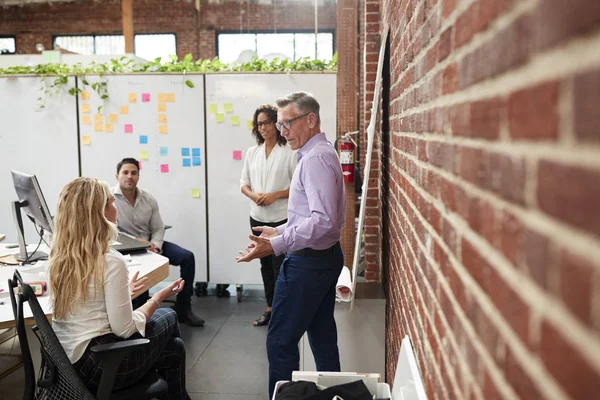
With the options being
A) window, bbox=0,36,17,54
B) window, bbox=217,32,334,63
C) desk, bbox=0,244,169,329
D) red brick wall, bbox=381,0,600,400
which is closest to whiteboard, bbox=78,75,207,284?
desk, bbox=0,244,169,329

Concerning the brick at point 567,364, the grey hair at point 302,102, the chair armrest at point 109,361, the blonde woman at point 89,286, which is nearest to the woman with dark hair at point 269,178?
the grey hair at point 302,102

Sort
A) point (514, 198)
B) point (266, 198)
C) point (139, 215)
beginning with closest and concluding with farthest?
point (514, 198), point (266, 198), point (139, 215)

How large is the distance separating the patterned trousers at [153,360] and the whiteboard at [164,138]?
8.01 ft

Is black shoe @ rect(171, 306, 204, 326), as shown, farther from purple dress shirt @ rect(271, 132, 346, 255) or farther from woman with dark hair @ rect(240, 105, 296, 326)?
purple dress shirt @ rect(271, 132, 346, 255)

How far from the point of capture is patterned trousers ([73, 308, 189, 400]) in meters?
2.02

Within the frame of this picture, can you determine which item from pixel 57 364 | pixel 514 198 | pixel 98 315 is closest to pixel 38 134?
pixel 98 315

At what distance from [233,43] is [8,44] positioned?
4.91 metres

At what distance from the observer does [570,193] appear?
1.37 ft

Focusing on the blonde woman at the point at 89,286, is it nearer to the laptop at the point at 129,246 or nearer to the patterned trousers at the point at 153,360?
the patterned trousers at the point at 153,360

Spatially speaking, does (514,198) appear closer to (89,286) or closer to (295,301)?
(89,286)

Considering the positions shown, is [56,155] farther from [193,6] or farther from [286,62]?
[193,6]

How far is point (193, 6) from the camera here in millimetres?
10508

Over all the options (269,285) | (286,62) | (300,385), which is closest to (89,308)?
(300,385)

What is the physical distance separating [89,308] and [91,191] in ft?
1.54
